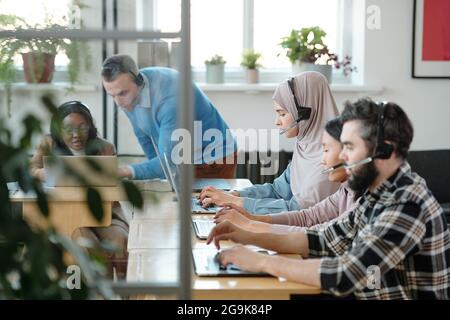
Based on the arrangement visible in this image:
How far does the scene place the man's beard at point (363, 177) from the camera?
220 centimetres

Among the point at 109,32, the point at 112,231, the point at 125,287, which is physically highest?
the point at 109,32

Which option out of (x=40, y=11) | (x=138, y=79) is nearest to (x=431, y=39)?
(x=138, y=79)

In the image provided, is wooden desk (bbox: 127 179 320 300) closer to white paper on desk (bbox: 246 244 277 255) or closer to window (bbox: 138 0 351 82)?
white paper on desk (bbox: 246 244 277 255)

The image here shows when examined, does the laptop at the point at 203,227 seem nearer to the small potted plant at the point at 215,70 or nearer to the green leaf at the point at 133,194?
the green leaf at the point at 133,194

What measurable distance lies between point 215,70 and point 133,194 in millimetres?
4007

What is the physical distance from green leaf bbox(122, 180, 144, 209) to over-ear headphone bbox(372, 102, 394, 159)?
1.14 meters

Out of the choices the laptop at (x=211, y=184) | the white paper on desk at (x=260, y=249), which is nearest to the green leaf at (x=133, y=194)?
the white paper on desk at (x=260, y=249)

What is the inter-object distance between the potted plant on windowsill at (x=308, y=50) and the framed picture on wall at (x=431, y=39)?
526 millimetres

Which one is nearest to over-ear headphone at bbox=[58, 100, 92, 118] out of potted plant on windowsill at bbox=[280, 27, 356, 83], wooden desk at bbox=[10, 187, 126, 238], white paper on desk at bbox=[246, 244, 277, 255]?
wooden desk at bbox=[10, 187, 126, 238]

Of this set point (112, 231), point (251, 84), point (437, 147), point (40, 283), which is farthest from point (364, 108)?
point (437, 147)

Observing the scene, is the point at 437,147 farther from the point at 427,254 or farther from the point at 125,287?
the point at 125,287

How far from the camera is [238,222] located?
109 inches

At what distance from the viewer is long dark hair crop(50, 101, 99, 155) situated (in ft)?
4.08

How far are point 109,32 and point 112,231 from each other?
1560 millimetres
